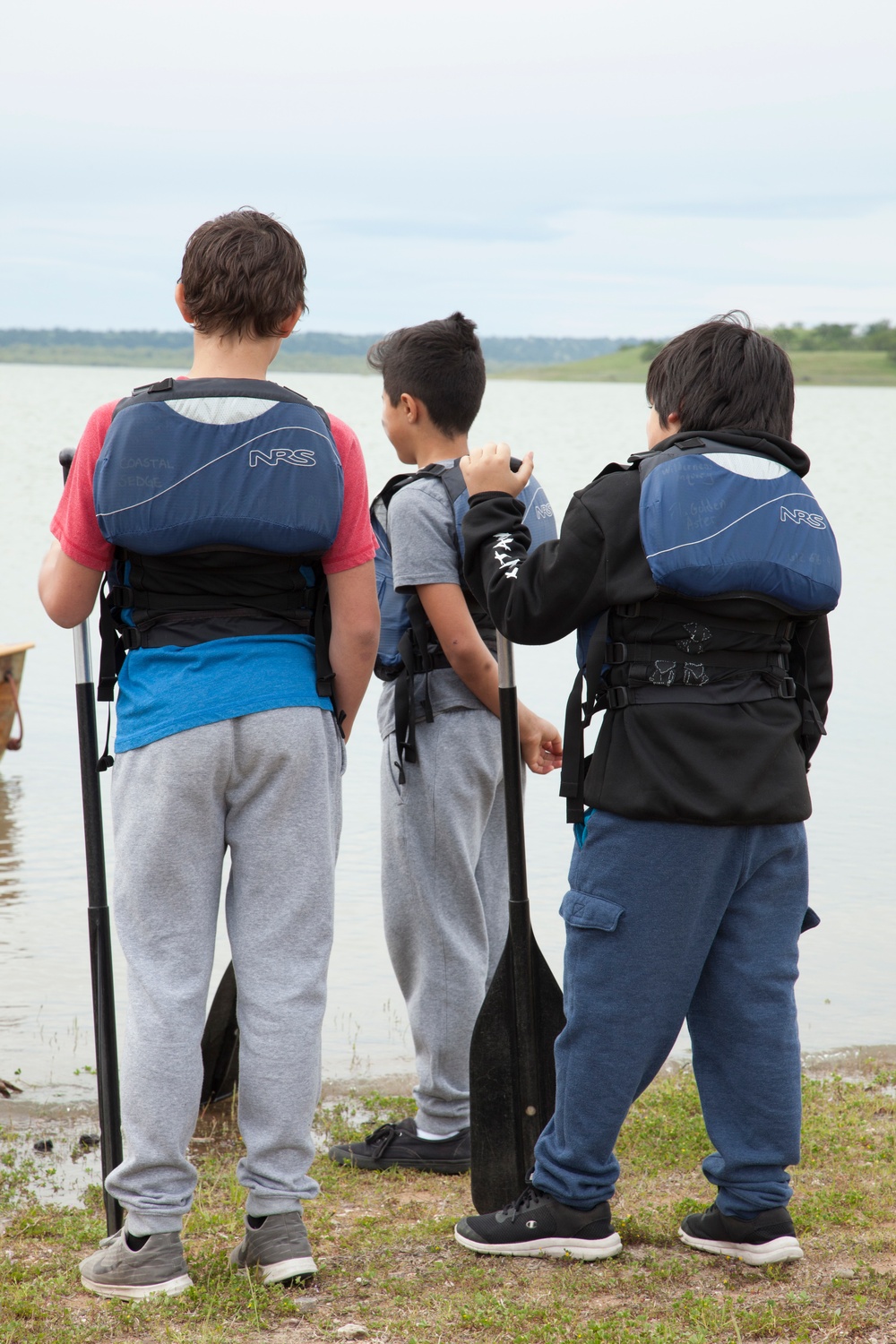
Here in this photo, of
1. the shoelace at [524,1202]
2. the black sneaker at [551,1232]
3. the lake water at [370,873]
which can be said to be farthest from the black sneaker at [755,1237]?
the lake water at [370,873]

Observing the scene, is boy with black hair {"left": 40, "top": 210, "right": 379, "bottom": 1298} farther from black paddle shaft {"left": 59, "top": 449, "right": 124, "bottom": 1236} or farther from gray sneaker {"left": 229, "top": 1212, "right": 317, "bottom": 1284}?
black paddle shaft {"left": 59, "top": 449, "right": 124, "bottom": 1236}

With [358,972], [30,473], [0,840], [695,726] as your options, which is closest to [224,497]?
[695,726]

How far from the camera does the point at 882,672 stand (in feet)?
47.7

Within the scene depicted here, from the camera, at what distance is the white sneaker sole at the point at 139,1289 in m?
2.85

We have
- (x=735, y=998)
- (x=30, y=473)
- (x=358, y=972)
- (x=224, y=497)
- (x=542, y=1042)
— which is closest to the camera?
(x=224, y=497)

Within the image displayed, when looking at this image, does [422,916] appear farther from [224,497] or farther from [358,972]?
[358,972]

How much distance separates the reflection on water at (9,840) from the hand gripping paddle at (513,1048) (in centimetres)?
399

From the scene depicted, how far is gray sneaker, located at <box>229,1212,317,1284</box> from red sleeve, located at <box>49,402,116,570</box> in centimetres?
145

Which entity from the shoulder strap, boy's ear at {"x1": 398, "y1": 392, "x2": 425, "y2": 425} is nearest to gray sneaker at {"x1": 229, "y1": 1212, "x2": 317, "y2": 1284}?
the shoulder strap

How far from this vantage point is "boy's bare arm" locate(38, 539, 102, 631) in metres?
2.95

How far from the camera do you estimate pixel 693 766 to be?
2857mm

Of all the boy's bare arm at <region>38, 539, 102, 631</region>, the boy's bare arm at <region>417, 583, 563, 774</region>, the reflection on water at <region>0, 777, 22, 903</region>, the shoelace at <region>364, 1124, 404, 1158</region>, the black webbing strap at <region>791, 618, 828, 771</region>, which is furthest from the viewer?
the reflection on water at <region>0, 777, 22, 903</region>

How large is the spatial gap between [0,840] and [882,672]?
9.46m

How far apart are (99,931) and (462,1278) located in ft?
3.70
